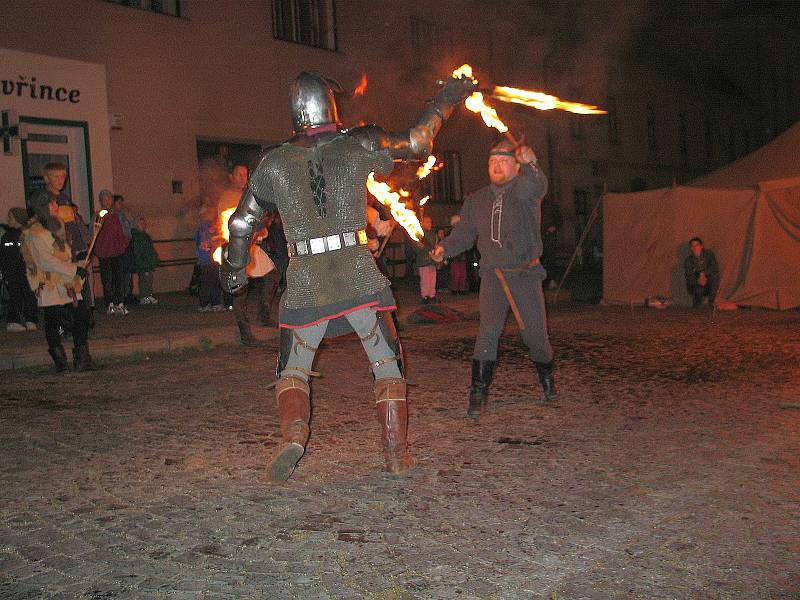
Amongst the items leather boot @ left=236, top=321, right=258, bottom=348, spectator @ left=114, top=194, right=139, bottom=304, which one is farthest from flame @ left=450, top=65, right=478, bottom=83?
spectator @ left=114, top=194, right=139, bottom=304

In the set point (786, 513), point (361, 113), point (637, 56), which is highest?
point (637, 56)

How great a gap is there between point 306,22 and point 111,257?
369 inches

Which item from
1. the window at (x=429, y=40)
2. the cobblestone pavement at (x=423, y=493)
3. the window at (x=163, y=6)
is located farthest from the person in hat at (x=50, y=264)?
the window at (x=429, y=40)

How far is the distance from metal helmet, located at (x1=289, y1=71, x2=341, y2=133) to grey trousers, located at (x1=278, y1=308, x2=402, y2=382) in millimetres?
1015

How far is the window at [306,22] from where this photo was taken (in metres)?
19.6

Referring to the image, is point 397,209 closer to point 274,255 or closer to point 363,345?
point 363,345

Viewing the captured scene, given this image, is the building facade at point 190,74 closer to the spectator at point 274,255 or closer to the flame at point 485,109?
the spectator at point 274,255

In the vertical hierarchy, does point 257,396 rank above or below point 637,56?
below

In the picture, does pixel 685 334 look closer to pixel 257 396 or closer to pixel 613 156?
pixel 257 396

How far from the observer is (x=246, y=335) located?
33.6 feet

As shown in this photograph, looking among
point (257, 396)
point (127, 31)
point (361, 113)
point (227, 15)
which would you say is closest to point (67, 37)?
point (127, 31)

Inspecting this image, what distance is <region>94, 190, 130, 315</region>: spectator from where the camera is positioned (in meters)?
13.2

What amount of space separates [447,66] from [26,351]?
40.5 feet

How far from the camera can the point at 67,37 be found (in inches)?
591
